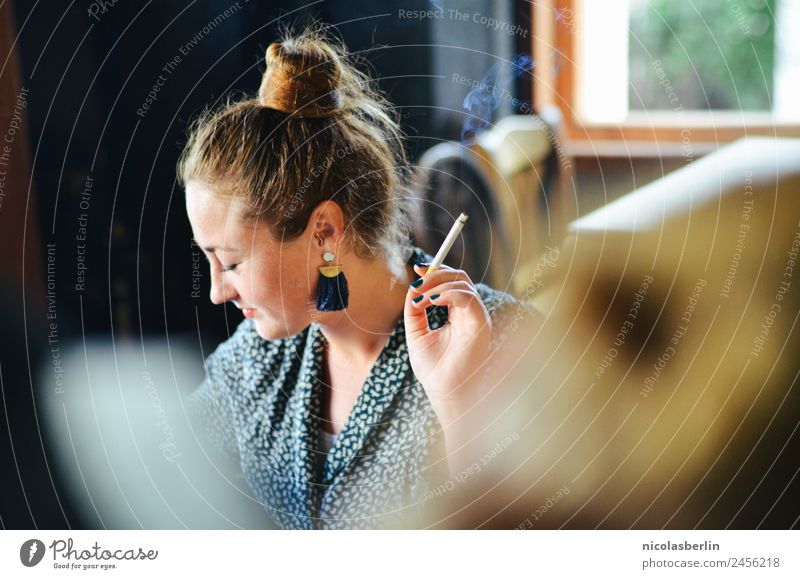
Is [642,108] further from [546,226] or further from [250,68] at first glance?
[250,68]

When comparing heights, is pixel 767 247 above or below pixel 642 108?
below

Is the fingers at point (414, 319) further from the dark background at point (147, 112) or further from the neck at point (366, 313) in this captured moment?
the dark background at point (147, 112)

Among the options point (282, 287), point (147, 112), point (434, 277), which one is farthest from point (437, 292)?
point (147, 112)

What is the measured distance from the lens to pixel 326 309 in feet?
2.26

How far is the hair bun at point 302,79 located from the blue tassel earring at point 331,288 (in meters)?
0.12

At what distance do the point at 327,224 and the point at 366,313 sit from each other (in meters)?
0.09

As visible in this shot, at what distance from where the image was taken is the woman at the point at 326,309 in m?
0.65

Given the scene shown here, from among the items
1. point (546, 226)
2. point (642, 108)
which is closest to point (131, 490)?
point (546, 226)

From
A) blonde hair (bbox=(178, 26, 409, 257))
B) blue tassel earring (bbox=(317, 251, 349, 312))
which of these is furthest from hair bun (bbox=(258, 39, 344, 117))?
blue tassel earring (bbox=(317, 251, 349, 312))

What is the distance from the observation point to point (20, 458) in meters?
0.74

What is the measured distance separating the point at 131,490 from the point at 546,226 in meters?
0.45

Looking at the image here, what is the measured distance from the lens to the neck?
67 centimetres

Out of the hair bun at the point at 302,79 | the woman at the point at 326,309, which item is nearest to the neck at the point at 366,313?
the woman at the point at 326,309

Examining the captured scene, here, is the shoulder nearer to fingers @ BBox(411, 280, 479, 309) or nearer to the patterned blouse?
the patterned blouse
